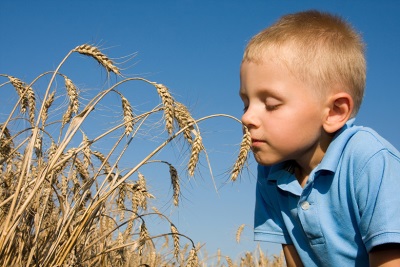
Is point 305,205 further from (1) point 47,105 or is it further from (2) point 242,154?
(1) point 47,105

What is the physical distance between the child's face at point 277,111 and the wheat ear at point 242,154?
3 centimetres

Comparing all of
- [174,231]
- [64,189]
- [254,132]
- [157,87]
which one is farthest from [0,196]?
[254,132]

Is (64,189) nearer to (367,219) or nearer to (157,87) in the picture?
(157,87)

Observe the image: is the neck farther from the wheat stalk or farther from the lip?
the wheat stalk

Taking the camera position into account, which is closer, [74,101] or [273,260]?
[74,101]

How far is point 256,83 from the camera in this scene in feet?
7.77

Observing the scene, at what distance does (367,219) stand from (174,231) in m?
1.23

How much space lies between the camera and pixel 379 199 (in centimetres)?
219

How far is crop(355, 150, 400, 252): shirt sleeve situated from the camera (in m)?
2.17

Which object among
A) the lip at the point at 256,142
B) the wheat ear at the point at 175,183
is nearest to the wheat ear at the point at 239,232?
the wheat ear at the point at 175,183

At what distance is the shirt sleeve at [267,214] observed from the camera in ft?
9.11

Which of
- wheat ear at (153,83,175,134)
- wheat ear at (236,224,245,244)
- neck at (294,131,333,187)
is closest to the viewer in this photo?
neck at (294,131,333,187)

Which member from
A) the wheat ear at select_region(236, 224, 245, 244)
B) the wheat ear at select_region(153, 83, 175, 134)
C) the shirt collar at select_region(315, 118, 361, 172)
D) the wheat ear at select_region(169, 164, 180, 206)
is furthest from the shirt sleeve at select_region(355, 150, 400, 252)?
the wheat ear at select_region(236, 224, 245, 244)

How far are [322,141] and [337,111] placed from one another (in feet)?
0.51
